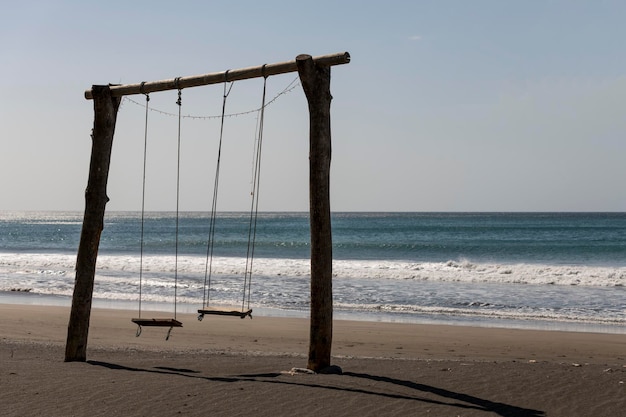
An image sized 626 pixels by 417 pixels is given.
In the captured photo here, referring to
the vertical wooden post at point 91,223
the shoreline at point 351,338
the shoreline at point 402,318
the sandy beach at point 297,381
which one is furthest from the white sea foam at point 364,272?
the vertical wooden post at point 91,223

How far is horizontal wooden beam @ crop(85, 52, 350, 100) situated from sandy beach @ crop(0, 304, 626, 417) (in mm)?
3061

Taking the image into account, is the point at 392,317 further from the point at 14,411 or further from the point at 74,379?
the point at 14,411

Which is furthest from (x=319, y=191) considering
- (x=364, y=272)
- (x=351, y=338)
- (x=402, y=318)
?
(x=364, y=272)

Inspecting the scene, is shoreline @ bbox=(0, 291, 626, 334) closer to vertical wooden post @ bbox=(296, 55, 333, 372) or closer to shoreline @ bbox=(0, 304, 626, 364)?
shoreline @ bbox=(0, 304, 626, 364)

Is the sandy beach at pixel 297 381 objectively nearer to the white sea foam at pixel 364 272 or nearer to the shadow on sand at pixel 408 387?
the shadow on sand at pixel 408 387

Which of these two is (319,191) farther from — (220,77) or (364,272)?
(364,272)

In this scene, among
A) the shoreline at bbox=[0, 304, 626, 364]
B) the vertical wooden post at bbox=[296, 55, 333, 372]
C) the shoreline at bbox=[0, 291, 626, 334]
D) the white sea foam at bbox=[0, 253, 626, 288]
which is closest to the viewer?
the vertical wooden post at bbox=[296, 55, 333, 372]

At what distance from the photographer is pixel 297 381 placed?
750cm

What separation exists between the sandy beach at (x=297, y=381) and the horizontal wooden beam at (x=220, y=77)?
306cm

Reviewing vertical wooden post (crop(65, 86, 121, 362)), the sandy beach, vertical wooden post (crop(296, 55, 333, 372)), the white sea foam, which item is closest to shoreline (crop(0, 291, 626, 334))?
the sandy beach

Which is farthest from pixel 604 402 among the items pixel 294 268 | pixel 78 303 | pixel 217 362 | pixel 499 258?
pixel 499 258

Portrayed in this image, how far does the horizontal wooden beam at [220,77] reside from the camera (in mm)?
7801

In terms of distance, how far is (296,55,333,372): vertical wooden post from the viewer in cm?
789

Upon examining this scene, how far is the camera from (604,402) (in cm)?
696
